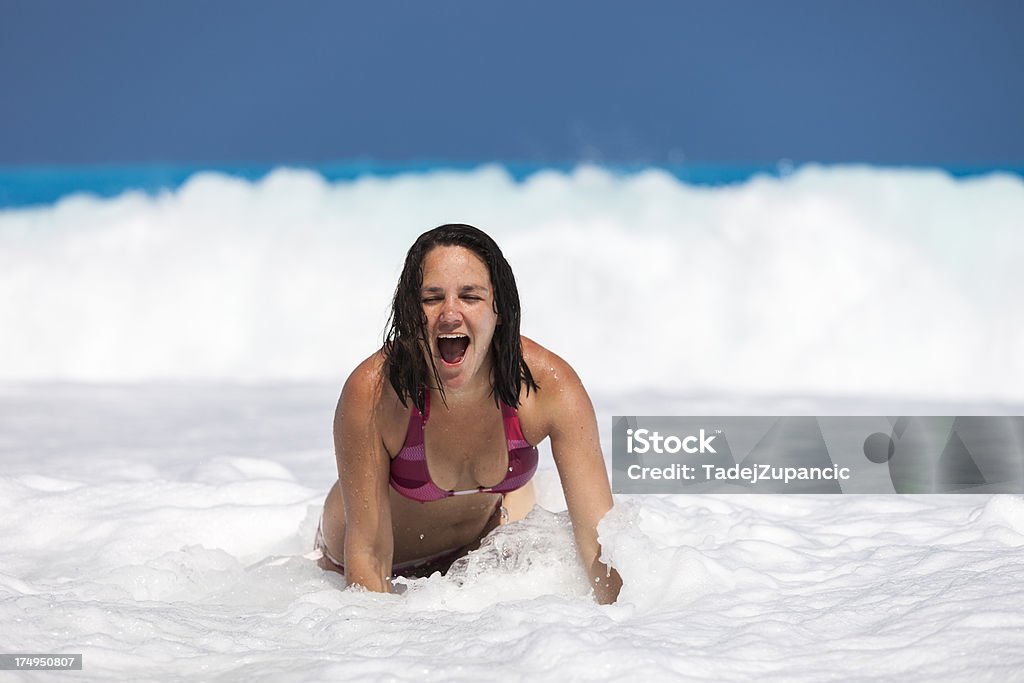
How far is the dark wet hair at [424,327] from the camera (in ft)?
8.14

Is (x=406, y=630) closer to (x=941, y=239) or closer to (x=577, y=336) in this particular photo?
(x=577, y=336)

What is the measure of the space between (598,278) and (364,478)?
18.3ft

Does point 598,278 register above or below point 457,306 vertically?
above

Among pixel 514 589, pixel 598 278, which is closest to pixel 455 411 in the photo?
pixel 514 589

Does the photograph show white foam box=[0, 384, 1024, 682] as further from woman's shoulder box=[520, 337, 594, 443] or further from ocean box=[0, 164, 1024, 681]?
woman's shoulder box=[520, 337, 594, 443]

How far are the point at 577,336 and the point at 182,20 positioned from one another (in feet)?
14.1

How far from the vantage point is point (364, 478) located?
2.66 metres

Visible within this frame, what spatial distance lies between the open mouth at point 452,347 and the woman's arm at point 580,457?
0.25m

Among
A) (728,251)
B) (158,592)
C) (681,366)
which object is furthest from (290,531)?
(728,251)

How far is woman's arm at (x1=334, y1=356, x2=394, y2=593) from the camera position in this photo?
8.67 ft

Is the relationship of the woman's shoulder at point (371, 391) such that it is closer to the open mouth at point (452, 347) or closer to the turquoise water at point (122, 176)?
the open mouth at point (452, 347)

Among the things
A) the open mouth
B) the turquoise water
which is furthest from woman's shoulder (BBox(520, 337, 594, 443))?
the turquoise water

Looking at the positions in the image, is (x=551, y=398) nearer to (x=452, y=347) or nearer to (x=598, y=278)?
(x=452, y=347)

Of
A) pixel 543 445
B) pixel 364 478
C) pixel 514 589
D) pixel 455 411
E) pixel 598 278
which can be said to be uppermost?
pixel 598 278
